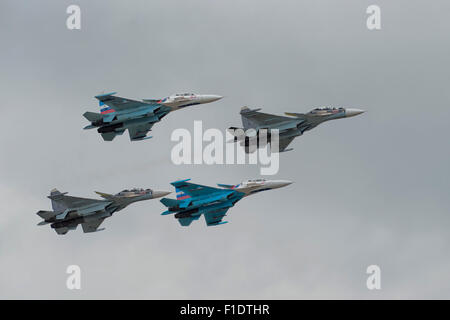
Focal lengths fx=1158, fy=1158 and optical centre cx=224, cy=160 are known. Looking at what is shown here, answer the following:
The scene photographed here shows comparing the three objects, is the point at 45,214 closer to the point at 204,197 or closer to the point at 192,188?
the point at 192,188

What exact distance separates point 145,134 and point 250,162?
36.1ft

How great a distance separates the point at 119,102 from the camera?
112312 mm

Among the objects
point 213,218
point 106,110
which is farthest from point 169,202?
point 106,110

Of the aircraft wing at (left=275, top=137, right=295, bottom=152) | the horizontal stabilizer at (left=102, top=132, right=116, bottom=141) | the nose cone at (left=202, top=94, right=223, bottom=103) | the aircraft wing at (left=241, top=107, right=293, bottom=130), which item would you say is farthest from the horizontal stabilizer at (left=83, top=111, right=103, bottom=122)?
the aircraft wing at (left=275, top=137, right=295, bottom=152)

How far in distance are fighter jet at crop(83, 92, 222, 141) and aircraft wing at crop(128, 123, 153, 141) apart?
1610 mm

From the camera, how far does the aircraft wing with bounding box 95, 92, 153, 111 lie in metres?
112

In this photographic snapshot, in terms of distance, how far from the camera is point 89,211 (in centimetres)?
10931

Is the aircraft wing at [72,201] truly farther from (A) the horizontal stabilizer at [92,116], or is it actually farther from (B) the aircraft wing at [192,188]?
(A) the horizontal stabilizer at [92,116]

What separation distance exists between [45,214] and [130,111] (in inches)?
516

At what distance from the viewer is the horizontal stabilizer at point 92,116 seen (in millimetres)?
112025

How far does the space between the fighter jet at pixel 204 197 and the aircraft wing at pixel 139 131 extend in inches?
349
